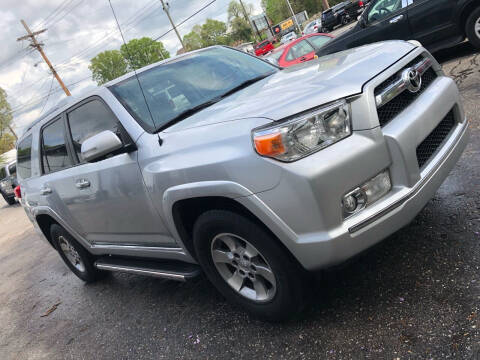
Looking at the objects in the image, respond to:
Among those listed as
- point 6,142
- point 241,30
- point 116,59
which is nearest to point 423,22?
point 6,142

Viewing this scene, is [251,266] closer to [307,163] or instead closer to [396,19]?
[307,163]

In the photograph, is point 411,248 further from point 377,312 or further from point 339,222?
point 339,222

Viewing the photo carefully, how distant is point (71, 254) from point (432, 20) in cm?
655

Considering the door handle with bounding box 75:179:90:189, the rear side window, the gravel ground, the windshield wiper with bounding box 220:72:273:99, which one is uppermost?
the rear side window

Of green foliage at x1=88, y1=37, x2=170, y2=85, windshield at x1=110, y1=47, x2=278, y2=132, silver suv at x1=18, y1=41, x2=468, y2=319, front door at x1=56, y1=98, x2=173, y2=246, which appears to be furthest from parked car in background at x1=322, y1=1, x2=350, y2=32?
green foliage at x1=88, y1=37, x2=170, y2=85

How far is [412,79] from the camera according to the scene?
2.47m

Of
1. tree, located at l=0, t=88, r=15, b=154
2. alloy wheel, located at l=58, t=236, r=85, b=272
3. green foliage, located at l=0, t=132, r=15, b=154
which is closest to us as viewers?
alloy wheel, located at l=58, t=236, r=85, b=272

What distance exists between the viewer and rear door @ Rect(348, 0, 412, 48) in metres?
7.21

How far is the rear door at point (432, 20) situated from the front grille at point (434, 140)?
190 inches

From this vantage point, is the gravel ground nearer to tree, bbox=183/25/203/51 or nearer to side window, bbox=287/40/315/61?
side window, bbox=287/40/315/61

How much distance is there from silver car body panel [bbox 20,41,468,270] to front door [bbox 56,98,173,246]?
2 centimetres

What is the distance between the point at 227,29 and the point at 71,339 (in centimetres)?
10643

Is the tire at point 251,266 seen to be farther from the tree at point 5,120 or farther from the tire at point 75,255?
the tree at point 5,120

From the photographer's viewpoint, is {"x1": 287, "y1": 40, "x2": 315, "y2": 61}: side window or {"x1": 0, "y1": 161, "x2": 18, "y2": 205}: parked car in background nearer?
{"x1": 287, "y1": 40, "x2": 315, "y2": 61}: side window
